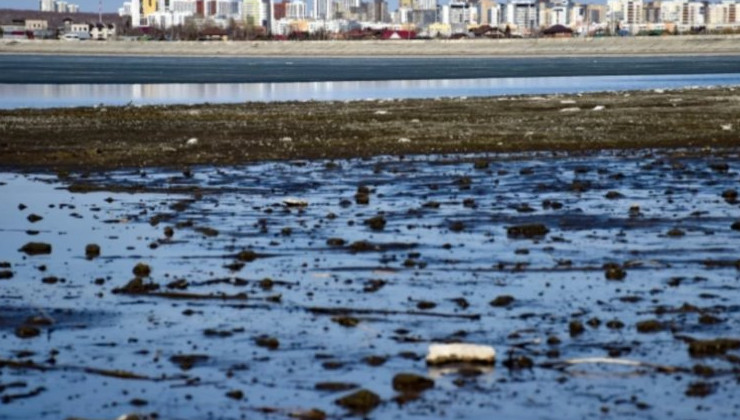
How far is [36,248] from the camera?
19.4 m

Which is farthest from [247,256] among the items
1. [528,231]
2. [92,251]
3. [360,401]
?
[360,401]

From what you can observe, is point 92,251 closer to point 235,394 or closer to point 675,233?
point 675,233

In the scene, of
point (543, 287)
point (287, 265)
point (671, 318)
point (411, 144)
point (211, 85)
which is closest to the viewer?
point (671, 318)

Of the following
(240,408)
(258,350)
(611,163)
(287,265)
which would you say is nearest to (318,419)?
(240,408)

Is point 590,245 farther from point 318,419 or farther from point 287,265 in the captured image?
point 318,419

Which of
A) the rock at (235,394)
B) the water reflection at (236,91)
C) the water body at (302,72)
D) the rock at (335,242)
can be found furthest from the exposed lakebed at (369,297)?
the water body at (302,72)

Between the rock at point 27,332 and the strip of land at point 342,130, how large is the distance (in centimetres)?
1672

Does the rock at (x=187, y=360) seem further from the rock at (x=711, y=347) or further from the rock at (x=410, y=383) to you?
the rock at (x=711, y=347)

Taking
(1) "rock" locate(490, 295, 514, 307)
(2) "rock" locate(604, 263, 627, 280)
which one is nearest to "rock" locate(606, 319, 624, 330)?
(1) "rock" locate(490, 295, 514, 307)

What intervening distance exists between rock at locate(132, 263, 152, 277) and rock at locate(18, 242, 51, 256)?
7.61 feet

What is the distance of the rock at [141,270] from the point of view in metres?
17.3

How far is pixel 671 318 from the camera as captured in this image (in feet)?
47.4

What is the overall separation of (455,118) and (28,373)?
3348 centimetres

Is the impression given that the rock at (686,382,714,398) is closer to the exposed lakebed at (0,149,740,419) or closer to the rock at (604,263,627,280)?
the exposed lakebed at (0,149,740,419)
